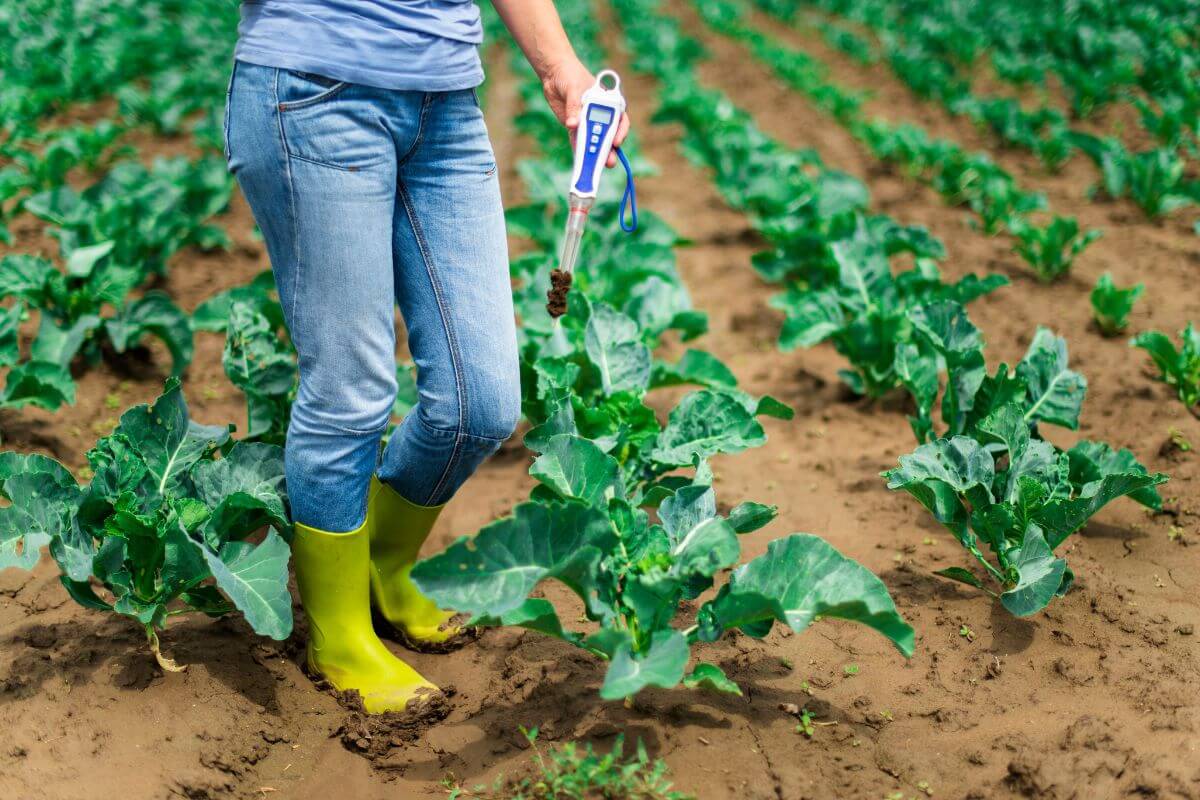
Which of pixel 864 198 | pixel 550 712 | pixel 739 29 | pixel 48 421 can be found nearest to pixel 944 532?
pixel 550 712

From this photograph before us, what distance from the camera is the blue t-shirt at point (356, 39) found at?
2.06m

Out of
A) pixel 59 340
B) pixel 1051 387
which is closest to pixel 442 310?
pixel 1051 387

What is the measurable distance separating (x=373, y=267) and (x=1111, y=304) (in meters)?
3.34

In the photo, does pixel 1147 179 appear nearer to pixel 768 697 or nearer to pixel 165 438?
pixel 768 697

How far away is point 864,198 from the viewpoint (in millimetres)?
5520

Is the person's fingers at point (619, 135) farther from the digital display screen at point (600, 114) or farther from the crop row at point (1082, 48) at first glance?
the crop row at point (1082, 48)

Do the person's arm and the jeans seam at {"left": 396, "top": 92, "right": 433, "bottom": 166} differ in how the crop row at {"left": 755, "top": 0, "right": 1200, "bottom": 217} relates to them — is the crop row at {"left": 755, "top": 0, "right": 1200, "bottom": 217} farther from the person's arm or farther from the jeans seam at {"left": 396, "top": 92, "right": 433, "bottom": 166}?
A: the jeans seam at {"left": 396, "top": 92, "right": 433, "bottom": 166}

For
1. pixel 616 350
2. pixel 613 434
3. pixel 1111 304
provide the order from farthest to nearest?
1. pixel 1111 304
2. pixel 616 350
3. pixel 613 434

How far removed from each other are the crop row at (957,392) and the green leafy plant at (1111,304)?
2.19 feet

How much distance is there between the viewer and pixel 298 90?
81.1 inches

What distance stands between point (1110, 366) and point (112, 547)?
3560mm

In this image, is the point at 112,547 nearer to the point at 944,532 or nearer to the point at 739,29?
the point at 944,532

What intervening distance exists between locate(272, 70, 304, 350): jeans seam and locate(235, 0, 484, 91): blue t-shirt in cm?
7

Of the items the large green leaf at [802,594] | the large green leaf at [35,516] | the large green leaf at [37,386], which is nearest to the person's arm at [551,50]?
the large green leaf at [802,594]
